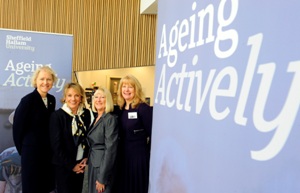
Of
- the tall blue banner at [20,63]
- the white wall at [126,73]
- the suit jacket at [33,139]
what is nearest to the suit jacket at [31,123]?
the suit jacket at [33,139]

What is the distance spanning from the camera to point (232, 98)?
1.22 metres

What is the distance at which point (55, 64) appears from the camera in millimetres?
3850

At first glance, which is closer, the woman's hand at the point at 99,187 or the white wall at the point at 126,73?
the woman's hand at the point at 99,187

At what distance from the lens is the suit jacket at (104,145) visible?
284 cm

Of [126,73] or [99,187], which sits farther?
[126,73]

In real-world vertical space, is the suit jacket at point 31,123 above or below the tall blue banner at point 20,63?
below

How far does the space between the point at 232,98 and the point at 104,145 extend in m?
1.90

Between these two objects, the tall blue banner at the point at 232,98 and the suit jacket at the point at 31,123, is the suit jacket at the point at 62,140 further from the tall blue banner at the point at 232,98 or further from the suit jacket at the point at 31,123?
the tall blue banner at the point at 232,98

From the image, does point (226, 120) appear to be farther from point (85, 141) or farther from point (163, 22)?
point (85, 141)

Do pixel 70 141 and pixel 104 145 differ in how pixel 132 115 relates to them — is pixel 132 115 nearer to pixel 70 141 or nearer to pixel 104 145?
pixel 104 145

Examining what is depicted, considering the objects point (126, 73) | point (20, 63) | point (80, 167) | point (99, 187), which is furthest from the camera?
point (126, 73)

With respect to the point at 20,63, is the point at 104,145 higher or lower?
lower

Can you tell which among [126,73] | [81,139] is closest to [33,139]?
[81,139]

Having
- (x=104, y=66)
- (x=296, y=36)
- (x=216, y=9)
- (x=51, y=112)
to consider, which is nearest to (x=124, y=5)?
(x=104, y=66)
